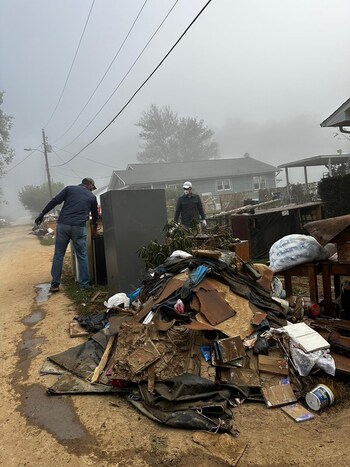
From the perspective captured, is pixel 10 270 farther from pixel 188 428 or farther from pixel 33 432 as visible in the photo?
pixel 188 428

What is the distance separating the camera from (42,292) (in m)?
6.26

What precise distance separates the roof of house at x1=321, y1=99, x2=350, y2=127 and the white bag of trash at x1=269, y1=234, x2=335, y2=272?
7.86 metres

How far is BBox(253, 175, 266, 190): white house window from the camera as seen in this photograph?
3631 cm

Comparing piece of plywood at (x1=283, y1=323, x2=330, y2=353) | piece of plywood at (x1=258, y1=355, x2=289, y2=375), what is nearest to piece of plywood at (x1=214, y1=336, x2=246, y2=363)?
piece of plywood at (x1=258, y1=355, x2=289, y2=375)

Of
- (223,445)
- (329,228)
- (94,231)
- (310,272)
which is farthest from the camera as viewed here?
(94,231)

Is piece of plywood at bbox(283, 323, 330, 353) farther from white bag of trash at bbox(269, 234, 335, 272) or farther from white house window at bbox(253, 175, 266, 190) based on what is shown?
white house window at bbox(253, 175, 266, 190)

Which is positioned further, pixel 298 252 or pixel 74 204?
pixel 74 204

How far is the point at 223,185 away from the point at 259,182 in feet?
13.8

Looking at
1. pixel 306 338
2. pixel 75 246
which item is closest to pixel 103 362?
pixel 306 338

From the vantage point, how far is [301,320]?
3.72 m

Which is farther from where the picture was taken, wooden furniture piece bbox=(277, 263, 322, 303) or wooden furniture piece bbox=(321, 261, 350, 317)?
wooden furniture piece bbox=(277, 263, 322, 303)

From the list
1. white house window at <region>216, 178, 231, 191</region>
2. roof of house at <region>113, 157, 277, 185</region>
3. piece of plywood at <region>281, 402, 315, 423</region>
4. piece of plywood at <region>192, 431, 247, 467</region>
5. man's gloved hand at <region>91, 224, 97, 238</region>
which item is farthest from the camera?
white house window at <region>216, 178, 231, 191</region>

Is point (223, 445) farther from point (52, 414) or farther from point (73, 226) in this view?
point (73, 226)

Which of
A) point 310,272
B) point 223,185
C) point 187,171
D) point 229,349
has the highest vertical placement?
point 187,171
